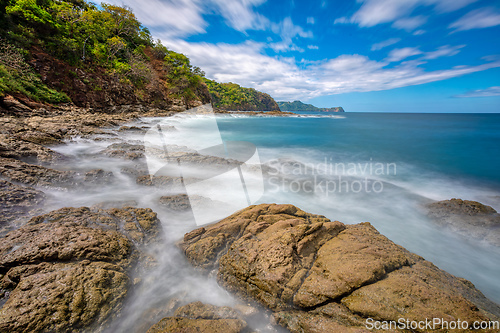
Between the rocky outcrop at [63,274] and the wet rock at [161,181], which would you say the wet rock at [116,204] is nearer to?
Result: the rocky outcrop at [63,274]

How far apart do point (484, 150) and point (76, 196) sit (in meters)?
33.4

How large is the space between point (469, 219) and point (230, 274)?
8.23 m

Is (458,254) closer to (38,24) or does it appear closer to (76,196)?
(76,196)

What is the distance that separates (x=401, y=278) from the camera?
8.87ft

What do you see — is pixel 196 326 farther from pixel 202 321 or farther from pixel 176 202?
pixel 176 202

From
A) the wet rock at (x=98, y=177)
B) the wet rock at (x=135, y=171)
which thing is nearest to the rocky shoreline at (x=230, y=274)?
the wet rock at (x=98, y=177)

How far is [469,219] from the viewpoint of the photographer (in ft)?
20.6

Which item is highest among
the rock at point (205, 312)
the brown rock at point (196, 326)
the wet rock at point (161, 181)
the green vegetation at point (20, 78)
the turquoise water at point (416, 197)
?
the green vegetation at point (20, 78)

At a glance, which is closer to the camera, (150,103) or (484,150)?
(484,150)

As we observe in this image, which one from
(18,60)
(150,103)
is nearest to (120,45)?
(150,103)

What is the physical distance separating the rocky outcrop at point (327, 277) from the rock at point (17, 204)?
11.8 ft

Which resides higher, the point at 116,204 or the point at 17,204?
the point at 17,204

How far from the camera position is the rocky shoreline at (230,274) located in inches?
94.8

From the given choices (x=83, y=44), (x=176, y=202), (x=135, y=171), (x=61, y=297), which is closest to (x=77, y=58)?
(x=83, y=44)
